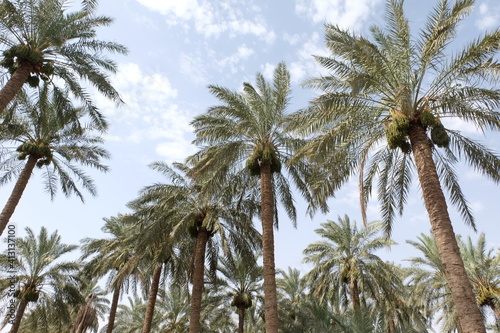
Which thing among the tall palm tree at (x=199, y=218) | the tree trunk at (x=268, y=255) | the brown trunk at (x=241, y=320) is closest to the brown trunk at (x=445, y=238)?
the tree trunk at (x=268, y=255)

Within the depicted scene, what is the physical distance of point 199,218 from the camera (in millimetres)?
17828

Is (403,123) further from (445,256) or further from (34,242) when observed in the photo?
(34,242)

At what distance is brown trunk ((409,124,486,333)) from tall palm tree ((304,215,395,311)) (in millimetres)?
14494

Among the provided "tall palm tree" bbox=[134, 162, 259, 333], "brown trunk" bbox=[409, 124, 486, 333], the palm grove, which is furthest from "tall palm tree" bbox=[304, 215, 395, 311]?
"brown trunk" bbox=[409, 124, 486, 333]

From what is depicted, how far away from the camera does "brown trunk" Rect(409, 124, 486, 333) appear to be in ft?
23.4

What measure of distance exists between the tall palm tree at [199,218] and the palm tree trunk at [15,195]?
5.08m

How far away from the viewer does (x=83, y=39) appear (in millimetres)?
13539

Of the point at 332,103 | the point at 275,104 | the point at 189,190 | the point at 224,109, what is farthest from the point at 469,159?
the point at 189,190

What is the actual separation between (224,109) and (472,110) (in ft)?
29.0

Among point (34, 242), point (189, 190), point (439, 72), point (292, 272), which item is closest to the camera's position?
point (439, 72)

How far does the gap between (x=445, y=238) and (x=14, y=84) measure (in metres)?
12.1

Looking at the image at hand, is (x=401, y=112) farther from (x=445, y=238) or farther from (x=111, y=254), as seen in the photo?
(x=111, y=254)

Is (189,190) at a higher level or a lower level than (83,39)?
lower

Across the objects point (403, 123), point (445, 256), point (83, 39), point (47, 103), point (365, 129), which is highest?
point (83, 39)
